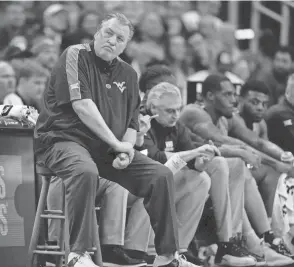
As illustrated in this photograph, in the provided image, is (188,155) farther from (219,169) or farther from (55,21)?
(55,21)

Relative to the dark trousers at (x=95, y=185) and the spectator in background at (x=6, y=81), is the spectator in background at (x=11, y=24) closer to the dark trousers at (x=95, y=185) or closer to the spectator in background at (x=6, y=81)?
the spectator in background at (x=6, y=81)

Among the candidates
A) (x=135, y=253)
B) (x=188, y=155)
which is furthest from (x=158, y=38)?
(x=135, y=253)

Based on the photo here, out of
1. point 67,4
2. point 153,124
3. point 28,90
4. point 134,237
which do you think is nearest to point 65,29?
point 67,4

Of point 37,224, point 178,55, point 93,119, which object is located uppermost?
point 178,55

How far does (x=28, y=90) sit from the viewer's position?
6.58 metres

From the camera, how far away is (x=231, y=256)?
20.7 ft

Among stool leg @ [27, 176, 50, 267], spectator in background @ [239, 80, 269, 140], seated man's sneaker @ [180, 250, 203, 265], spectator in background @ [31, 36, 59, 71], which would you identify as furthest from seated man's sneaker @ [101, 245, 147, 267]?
spectator in background @ [31, 36, 59, 71]

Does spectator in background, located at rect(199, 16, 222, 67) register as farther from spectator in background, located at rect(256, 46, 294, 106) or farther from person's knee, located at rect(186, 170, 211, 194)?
person's knee, located at rect(186, 170, 211, 194)

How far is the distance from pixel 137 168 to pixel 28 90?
1.76 m

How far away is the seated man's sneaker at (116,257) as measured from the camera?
5656 mm

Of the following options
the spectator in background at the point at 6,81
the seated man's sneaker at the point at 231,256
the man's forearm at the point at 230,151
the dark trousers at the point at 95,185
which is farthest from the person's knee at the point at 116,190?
the spectator in background at the point at 6,81

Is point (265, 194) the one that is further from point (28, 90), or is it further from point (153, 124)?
point (28, 90)

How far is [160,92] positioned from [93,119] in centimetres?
117

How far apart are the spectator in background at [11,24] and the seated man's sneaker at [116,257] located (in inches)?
169
